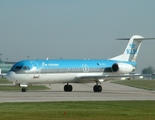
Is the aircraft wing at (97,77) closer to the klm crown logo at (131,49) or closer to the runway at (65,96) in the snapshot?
the runway at (65,96)

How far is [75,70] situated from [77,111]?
24.9 metres

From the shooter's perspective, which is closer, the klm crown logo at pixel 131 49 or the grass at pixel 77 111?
the grass at pixel 77 111

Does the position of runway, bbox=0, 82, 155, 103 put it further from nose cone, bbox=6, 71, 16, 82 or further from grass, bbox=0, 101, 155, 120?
grass, bbox=0, 101, 155, 120

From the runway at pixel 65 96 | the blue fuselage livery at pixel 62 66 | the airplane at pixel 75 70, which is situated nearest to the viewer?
the runway at pixel 65 96

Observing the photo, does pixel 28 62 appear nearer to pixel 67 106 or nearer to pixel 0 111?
pixel 67 106

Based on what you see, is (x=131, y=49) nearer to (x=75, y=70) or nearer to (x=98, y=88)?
(x=98, y=88)

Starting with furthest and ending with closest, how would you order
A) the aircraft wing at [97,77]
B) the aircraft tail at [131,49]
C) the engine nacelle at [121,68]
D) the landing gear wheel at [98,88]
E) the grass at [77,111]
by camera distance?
the aircraft tail at [131,49]
the engine nacelle at [121,68]
the landing gear wheel at [98,88]
the aircraft wing at [97,77]
the grass at [77,111]

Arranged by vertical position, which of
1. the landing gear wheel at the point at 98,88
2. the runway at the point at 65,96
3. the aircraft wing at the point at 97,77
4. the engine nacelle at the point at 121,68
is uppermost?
the engine nacelle at the point at 121,68

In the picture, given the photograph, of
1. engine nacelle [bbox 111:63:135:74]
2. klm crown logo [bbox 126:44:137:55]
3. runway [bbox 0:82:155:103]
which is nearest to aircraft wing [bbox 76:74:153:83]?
engine nacelle [bbox 111:63:135:74]

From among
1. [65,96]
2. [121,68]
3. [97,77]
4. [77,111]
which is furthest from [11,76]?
[77,111]

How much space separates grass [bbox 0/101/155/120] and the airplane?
17.0m

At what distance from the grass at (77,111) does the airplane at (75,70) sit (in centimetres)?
1703

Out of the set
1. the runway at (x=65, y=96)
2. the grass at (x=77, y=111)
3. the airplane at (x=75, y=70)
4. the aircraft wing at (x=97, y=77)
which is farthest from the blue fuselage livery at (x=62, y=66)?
the grass at (x=77, y=111)

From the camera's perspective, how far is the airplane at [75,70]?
4681 cm
